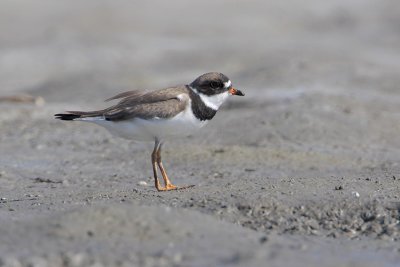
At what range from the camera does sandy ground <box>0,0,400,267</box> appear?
16.1ft

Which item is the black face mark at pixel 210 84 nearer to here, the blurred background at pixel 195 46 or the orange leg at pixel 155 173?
the orange leg at pixel 155 173

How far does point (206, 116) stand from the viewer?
22.5ft

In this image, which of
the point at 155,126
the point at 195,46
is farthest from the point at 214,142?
the point at 195,46

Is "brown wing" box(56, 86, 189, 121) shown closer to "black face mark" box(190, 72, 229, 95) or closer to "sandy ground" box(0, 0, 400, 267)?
"black face mark" box(190, 72, 229, 95)

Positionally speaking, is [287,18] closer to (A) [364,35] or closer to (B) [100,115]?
(A) [364,35]

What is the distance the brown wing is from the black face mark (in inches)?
4.4

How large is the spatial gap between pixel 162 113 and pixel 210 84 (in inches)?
21.6

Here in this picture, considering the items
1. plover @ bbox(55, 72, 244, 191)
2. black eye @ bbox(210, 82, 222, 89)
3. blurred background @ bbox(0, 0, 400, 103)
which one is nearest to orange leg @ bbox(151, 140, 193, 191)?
plover @ bbox(55, 72, 244, 191)

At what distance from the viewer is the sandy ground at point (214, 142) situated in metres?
4.91

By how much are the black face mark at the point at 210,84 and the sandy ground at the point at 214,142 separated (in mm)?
778

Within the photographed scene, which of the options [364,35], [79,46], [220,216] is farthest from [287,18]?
[220,216]

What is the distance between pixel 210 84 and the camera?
6941 millimetres

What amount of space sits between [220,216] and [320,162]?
3.00m

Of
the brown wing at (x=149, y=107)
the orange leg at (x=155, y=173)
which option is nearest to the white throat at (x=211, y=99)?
the brown wing at (x=149, y=107)
